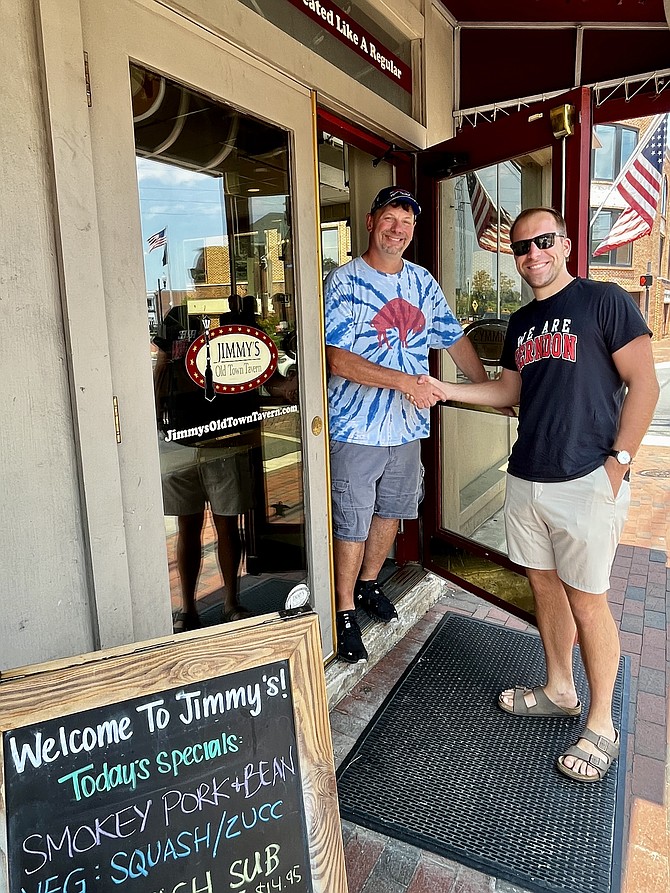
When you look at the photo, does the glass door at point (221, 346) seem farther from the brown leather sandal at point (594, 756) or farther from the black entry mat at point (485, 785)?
the brown leather sandal at point (594, 756)

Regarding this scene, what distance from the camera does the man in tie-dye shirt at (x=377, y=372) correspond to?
2.71m

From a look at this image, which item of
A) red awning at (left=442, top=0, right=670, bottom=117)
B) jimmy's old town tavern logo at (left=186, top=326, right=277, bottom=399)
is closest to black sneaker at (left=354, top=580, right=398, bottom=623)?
jimmy's old town tavern logo at (left=186, top=326, right=277, bottom=399)

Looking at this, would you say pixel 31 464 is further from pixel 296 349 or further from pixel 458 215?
pixel 458 215

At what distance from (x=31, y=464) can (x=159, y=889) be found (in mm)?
935

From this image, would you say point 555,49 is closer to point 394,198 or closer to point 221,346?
point 394,198

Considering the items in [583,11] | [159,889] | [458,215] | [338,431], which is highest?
[583,11]

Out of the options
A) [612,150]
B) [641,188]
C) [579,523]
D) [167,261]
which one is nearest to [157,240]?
[167,261]

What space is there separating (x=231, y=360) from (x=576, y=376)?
3.85 ft

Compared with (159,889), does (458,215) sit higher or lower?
higher

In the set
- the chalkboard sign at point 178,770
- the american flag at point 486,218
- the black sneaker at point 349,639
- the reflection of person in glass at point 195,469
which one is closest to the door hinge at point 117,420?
the reflection of person in glass at point 195,469

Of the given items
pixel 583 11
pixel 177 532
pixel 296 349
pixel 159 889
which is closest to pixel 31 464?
pixel 177 532

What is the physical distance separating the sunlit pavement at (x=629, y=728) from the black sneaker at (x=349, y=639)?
0.18m

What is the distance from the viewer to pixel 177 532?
6.88ft

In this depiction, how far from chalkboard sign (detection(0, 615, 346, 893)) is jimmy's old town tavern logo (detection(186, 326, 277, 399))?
0.95m
